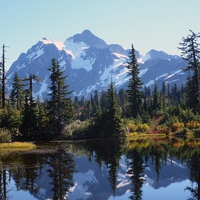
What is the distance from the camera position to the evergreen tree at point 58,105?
1726 inches

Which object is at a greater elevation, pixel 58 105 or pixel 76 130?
pixel 58 105

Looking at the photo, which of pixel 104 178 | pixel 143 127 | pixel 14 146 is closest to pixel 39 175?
pixel 104 178

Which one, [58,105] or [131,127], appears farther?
[131,127]

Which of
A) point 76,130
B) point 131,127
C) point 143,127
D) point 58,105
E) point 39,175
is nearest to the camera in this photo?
point 39,175

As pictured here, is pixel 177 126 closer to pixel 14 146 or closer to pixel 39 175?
pixel 14 146

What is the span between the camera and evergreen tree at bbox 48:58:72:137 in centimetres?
4384

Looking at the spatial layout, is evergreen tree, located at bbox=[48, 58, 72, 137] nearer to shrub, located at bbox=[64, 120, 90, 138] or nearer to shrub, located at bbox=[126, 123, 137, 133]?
shrub, located at bbox=[64, 120, 90, 138]

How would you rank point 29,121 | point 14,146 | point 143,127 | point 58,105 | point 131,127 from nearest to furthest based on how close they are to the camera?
point 14,146, point 29,121, point 58,105, point 131,127, point 143,127

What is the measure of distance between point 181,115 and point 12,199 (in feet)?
133

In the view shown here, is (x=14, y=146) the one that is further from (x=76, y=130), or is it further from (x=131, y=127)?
(x=131, y=127)

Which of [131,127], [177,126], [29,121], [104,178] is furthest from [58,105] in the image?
[104,178]

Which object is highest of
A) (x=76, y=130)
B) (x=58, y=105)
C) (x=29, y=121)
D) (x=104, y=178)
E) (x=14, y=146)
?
(x=58, y=105)

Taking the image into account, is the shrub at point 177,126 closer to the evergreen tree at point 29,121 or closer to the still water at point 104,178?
the evergreen tree at point 29,121

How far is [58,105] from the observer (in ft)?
146
